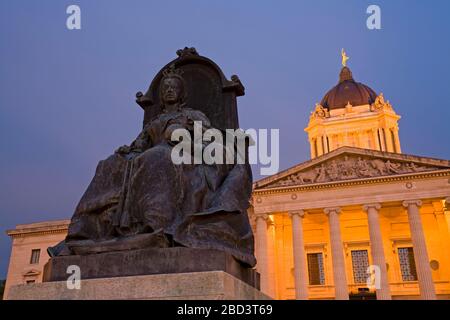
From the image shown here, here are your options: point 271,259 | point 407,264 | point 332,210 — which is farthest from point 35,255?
point 407,264

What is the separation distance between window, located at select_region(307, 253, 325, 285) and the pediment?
797 centimetres

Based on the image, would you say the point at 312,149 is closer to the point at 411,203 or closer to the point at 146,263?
the point at 411,203

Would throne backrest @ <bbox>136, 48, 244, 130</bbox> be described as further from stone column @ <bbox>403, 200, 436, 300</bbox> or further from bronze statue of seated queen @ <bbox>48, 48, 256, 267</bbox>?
stone column @ <bbox>403, 200, 436, 300</bbox>

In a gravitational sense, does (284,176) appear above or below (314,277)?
above

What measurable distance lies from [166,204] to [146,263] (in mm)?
609

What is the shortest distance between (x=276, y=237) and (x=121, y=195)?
36.8 metres

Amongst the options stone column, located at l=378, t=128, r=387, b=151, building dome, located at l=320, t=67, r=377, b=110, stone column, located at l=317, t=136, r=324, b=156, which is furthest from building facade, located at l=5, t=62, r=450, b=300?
building dome, located at l=320, t=67, r=377, b=110

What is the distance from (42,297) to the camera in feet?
12.3

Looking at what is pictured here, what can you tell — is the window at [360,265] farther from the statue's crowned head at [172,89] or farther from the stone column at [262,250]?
the statue's crowned head at [172,89]

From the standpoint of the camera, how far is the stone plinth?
340 centimetres

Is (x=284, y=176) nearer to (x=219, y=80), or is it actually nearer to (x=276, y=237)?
(x=276, y=237)
